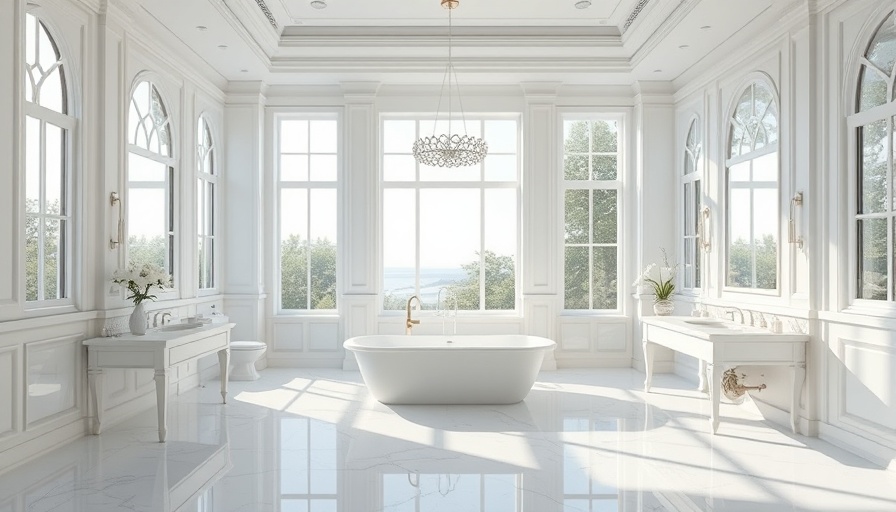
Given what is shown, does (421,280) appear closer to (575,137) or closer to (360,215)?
(360,215)

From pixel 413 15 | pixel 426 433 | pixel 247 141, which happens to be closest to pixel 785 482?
pixel 426 433

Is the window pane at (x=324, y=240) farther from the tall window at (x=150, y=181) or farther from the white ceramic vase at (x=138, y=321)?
the white ceramic vase at (x=138, y=321)

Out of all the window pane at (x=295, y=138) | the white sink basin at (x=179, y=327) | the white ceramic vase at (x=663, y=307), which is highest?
the window pane at (x=295, y=138)

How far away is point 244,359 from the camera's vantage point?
6164 millimetres

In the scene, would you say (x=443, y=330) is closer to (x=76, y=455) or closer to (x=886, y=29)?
(x=76, y=455)

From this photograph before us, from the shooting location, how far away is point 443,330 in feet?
22.2

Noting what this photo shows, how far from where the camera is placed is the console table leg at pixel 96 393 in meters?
4.20

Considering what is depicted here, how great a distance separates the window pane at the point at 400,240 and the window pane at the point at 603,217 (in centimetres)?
202

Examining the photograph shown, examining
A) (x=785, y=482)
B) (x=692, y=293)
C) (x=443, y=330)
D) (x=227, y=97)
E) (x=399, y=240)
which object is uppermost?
(x=227, y=97)

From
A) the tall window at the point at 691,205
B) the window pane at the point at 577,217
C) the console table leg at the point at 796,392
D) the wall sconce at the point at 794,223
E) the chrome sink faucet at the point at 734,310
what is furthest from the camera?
the window pane at the point at 577,217

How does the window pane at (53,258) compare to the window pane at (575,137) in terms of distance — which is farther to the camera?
the window pane at (575,137)

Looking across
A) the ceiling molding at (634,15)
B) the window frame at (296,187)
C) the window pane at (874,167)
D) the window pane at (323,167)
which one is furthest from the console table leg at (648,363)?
the window pane at (323,167)

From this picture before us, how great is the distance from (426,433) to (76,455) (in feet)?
7.10

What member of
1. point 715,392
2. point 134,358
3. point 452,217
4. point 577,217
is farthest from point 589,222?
point 134,358
